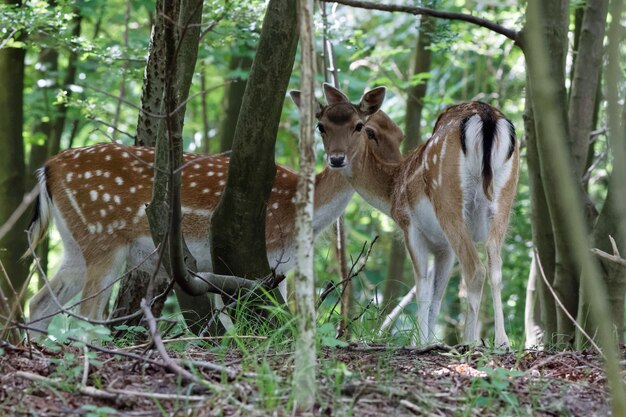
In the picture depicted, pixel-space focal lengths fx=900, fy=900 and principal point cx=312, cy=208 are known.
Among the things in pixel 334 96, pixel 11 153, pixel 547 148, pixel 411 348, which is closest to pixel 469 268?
pixel 547 148

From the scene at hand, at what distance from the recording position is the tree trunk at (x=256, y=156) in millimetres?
5320

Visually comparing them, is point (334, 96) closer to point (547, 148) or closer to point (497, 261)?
point (547, 148)

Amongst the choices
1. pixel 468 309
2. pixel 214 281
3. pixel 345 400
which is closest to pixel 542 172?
pixel 468 309

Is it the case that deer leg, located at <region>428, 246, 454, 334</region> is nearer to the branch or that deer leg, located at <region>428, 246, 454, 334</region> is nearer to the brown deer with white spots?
the brown deer with white spots

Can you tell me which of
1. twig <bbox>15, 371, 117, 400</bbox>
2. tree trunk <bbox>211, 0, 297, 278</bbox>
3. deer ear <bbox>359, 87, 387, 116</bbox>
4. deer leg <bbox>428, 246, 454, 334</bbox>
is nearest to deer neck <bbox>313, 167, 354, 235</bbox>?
deer ear <bbox>359, 87, 387, 116</bbox>

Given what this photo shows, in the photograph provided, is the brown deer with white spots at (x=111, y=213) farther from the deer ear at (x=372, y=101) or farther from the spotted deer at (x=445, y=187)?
the deer ear at (x=372, y=101)

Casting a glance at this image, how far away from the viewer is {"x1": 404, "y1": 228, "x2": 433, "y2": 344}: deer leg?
20.5 ft

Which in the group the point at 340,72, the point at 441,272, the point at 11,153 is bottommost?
the point at 441,272

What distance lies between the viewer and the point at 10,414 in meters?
3.43

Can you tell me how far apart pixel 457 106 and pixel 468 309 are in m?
1.52

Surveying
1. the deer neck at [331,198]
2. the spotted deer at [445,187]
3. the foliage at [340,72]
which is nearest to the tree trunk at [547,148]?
the spotted deer at [445,187]

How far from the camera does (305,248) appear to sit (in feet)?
11.1

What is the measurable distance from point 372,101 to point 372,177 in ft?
1.96

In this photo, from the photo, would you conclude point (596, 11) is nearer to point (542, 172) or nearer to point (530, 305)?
point (542, 172)
